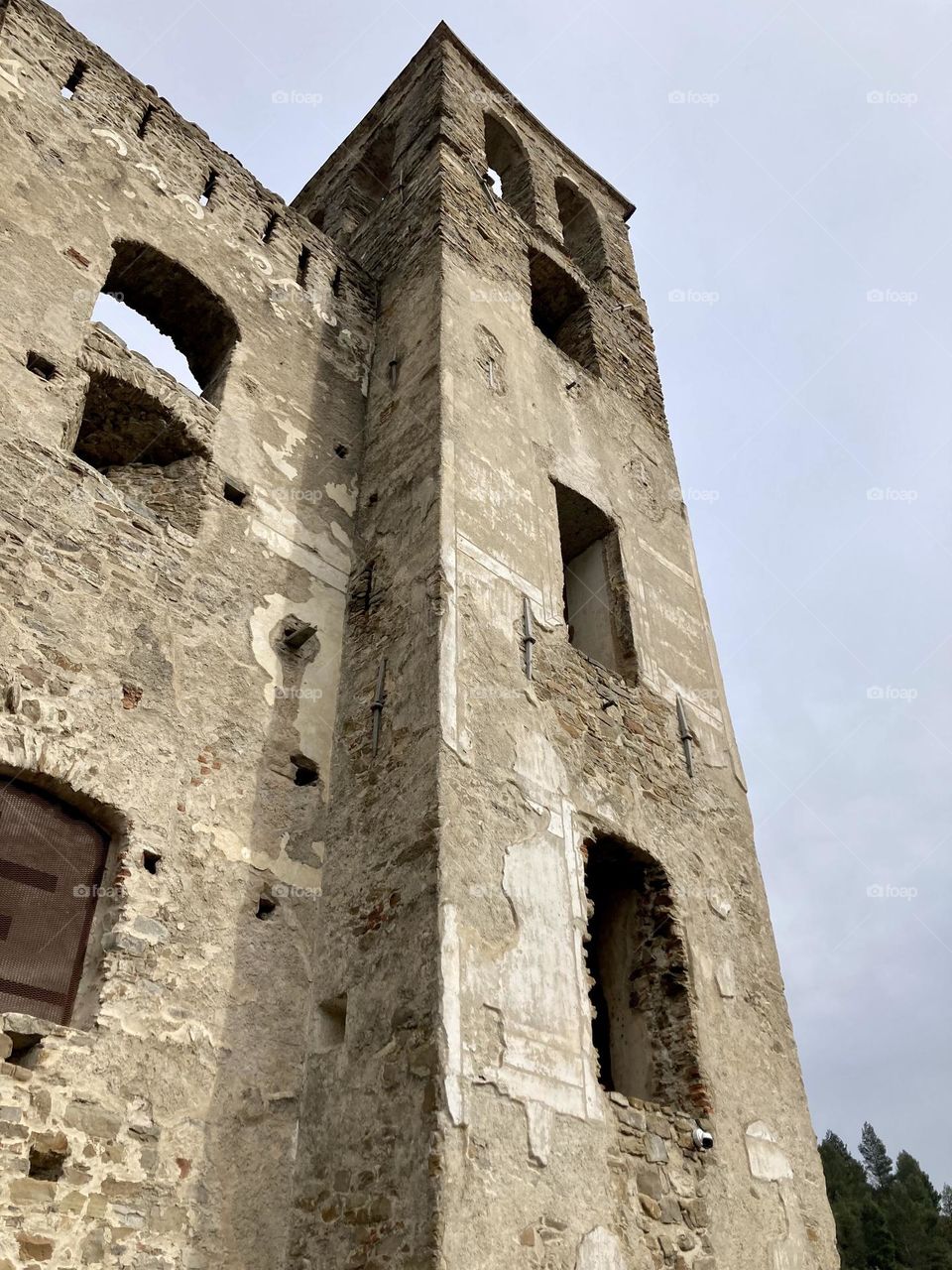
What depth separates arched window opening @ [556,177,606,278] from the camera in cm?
1246

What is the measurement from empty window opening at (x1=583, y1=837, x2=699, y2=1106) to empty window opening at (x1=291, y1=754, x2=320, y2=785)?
174 cm

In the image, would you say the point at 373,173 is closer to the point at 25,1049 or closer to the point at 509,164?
the point at 509,164

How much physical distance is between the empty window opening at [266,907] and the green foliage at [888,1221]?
79.5 ft

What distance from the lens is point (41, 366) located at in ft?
19.9

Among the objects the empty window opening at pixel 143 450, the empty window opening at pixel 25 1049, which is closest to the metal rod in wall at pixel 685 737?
the empty window opening at pixel 143 450

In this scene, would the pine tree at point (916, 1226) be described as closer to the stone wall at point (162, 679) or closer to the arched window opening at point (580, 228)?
the arched window opening at point (580, 228)

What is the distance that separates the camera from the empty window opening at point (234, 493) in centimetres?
682

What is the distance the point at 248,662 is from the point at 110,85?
5.20 meters

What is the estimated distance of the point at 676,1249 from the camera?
16.4 feet

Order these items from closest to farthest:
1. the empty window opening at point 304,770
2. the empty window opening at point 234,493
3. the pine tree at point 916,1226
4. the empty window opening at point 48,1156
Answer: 1. the empty window opening at point 48,1156
2. the empty window opening at point 304,770
3. the empty window opening at point 234,493
4. the pine tree at point 916,1226

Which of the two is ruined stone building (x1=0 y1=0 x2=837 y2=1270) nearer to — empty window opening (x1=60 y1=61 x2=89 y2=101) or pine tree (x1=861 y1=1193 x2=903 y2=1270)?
empty window opening (x1=60 y1=61 x2=89 y2=101)

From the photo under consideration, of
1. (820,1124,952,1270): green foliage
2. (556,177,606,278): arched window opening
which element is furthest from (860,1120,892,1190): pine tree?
(556,177,606,278): arched window opening

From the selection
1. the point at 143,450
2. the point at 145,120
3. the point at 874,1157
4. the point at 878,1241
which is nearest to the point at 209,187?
the point at 145,120

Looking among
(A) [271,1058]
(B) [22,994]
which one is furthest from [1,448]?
(A) [271,1058]
